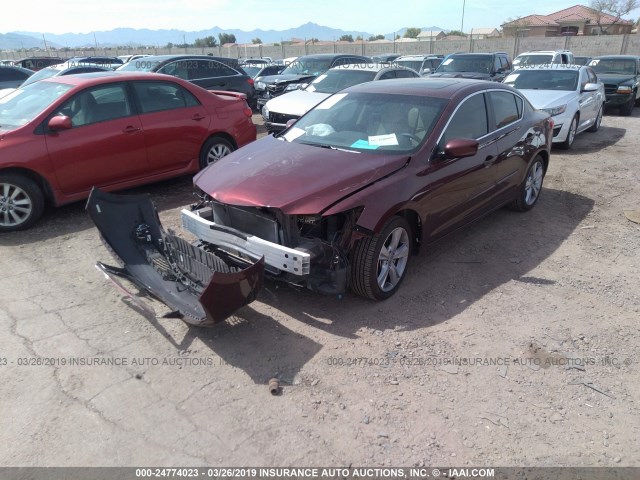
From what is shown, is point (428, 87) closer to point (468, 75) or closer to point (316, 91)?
point (316, 91)

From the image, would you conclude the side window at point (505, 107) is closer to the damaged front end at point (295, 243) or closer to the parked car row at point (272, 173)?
the parked car row at point (272, 173)

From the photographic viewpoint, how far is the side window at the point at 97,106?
600cm

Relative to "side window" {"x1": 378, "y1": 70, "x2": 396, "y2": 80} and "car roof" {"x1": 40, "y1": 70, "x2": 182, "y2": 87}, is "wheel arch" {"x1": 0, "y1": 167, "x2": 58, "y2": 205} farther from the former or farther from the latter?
"side window" {"x1": 378, "y1": 70, "x2": 396, "y2": 80}

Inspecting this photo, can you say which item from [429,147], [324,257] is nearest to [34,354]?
[324,257]

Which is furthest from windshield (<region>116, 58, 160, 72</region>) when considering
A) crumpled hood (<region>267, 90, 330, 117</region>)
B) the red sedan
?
the red sedan

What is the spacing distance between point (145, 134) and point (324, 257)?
3861mm

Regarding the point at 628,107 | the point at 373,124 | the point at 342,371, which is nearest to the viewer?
the point at 342,371

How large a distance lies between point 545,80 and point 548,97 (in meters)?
1.18

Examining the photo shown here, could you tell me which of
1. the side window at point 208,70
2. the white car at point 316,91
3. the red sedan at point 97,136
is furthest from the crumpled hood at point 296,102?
the side window at point 208,70

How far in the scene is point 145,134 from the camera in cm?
653

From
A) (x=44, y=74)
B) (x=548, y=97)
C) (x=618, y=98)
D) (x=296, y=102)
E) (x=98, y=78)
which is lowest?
(x=618, y=98)

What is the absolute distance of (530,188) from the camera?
6.50 meters

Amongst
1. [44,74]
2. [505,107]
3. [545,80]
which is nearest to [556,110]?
[545,80]

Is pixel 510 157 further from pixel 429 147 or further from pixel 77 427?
pixel 77 427
